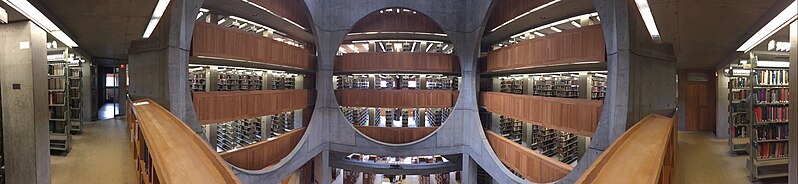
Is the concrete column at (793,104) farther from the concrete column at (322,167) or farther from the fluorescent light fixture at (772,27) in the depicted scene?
the concrete column at (322,167)

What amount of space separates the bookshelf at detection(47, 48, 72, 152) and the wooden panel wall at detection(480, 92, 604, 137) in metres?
8.98

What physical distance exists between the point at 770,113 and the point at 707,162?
1.48 meters

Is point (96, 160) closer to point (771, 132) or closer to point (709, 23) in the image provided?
point (709, 23)

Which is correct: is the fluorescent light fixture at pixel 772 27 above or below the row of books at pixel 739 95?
above

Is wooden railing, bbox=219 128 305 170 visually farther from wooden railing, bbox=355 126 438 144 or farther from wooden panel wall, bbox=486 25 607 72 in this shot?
wooden panel wall, bbox=486 25 607 72

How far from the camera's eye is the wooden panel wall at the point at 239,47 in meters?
6.82

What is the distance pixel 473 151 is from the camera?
11344mm

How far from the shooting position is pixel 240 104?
8.20 m

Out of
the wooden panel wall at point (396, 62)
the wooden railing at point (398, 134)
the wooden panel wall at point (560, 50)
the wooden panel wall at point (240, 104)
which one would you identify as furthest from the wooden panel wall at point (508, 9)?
the wooden panel wall at point (240, 104)

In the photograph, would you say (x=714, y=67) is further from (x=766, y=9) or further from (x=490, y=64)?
(x=490, y=64)

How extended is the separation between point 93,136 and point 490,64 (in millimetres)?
10435

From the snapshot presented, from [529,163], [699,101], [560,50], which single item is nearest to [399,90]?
[529,163]

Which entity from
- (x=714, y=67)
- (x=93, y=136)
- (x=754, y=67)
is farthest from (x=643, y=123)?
(x=93, y=136)

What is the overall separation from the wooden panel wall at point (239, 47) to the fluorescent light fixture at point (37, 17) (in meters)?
2.43
